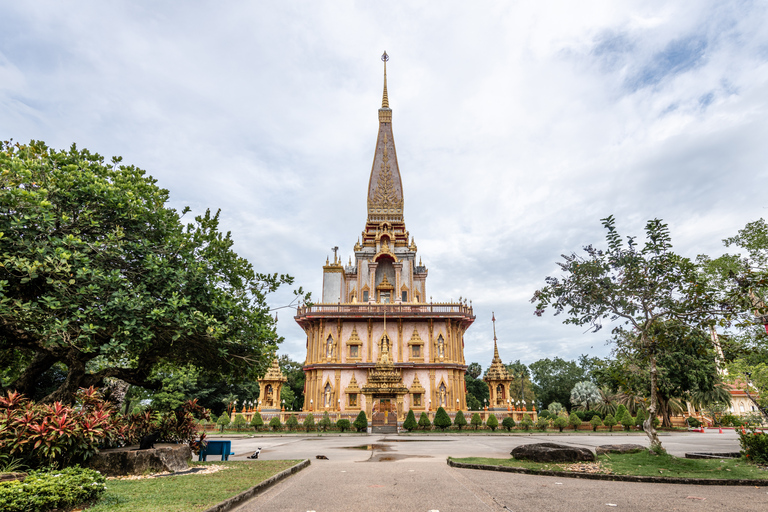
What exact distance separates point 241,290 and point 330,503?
7609mm

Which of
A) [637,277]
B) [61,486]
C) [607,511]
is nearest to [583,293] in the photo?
[637,277]

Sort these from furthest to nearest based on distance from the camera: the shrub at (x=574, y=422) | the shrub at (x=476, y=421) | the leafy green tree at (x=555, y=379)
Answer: the leafy green tree at (x=555, y=379)
the shrub at (x=574, y=422)
the shrub at (x=476, y=421)

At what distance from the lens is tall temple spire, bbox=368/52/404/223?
47750 mm

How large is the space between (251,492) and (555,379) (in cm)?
6892

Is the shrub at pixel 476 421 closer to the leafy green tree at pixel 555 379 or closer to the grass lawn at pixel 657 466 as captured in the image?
the grass lawn at pixel 657 466

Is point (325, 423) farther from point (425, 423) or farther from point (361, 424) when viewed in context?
point (425, 423)

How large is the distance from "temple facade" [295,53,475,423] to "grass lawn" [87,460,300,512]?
24.1 meters

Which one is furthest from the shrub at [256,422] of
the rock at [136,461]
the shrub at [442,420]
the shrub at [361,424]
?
the rock at [136,461]

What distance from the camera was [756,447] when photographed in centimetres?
1088

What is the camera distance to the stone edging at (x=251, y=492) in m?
6.23

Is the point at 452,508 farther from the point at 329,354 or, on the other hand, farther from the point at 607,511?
the point at 329,354

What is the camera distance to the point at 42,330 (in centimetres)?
932

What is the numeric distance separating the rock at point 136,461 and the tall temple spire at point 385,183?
38.6 meters

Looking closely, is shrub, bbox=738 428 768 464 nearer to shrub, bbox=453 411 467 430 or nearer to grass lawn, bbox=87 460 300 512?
grass lawn, bbox=87 460 300 512
